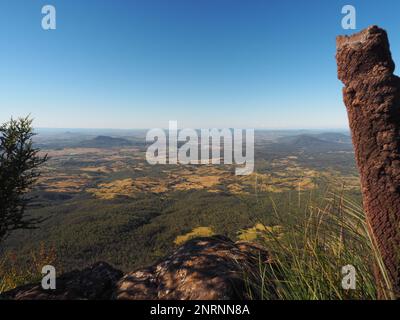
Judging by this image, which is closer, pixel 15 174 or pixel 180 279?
pixel 180 279

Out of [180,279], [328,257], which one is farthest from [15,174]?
[328,257]

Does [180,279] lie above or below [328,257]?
below

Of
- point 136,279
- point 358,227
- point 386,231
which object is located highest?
point 386,231

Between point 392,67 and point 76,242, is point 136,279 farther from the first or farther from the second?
point 76,242

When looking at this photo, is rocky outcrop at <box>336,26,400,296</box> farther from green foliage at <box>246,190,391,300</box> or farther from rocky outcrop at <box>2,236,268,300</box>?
rocky outcrop at <box>2,236,268,300</box>

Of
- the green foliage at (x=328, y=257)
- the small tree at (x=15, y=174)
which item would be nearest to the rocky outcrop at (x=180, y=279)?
the green foliage at (x=328, y=257)

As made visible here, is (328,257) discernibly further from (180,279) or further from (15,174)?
(15,174)
